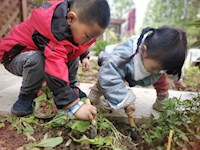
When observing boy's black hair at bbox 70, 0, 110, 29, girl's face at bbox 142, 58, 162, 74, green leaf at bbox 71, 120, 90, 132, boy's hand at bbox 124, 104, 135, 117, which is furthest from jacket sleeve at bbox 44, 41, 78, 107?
girl's face at bbox 142, 58, 162, 74

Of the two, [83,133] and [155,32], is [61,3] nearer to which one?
[155,32]

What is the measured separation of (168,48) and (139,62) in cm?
21

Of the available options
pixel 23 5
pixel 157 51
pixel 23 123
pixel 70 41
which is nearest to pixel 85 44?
pixel 70 41

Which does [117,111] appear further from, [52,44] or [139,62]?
[52,44]

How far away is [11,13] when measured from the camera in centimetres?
441

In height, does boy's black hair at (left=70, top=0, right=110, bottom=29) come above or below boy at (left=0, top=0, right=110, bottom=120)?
above

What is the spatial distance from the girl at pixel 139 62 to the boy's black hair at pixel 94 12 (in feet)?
1.04

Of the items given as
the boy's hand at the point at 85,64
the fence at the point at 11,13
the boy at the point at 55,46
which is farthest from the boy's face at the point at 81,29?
the fence at the point at 11,13

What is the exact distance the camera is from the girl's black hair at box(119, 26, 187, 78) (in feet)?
4.99

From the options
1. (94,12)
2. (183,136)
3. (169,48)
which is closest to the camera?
(183,136)

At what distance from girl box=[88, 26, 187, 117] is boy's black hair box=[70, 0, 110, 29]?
317 mm

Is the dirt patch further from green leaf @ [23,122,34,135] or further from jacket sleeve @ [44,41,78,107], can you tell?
jacket sleeve @ [44,41,78,107]

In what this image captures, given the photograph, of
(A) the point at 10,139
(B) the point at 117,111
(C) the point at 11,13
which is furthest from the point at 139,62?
(C) the point at 11,13

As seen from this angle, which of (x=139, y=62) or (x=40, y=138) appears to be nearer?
(x=40, y=138)
